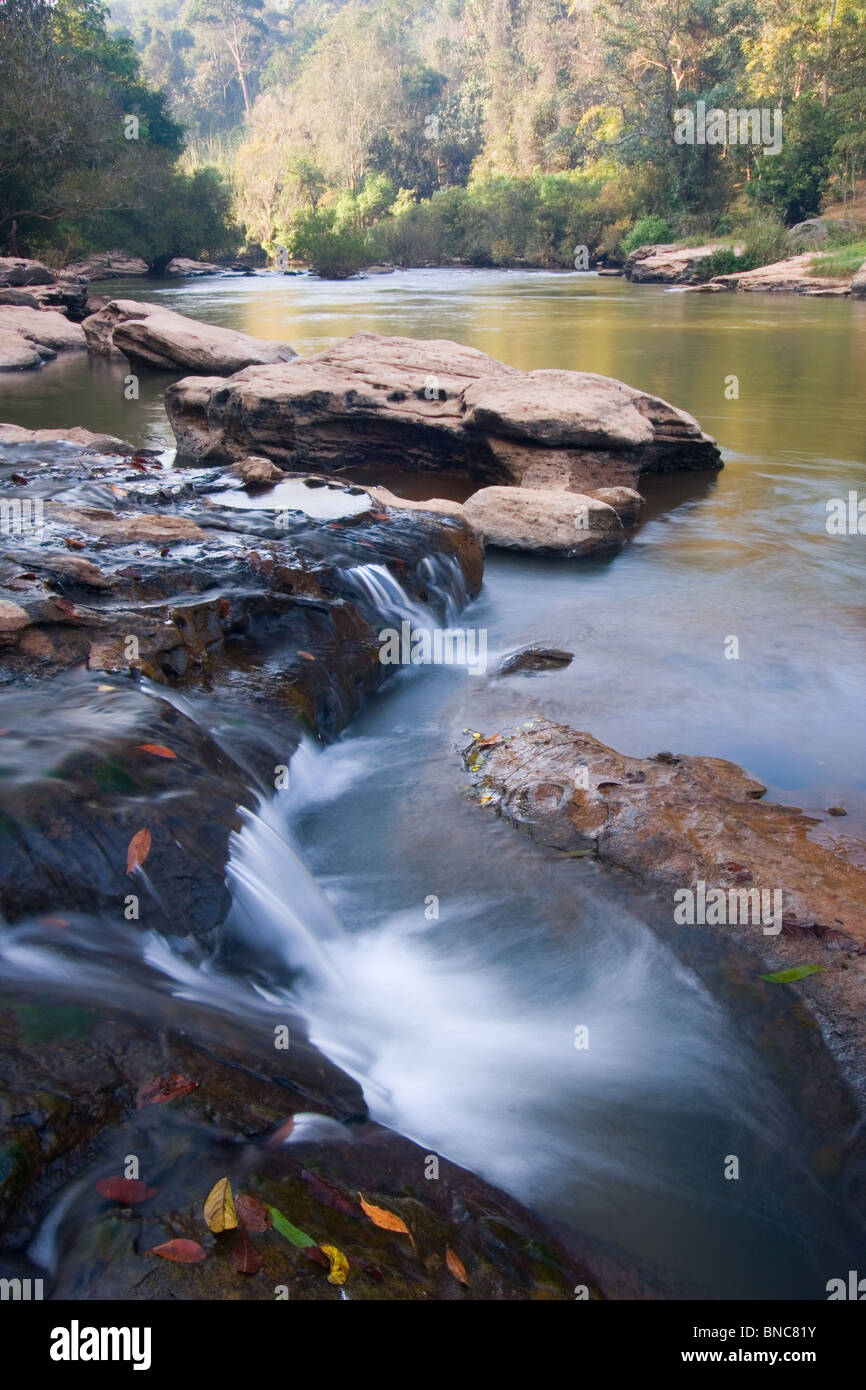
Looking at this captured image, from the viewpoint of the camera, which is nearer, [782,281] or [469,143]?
[782,281]

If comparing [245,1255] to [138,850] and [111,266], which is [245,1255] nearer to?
[138,850]

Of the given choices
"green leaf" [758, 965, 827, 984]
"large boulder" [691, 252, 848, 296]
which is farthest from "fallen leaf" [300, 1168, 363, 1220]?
"large boulder" [691, 252, 848, 296]

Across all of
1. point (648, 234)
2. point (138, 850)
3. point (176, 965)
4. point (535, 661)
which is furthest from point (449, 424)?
point (648, 234)

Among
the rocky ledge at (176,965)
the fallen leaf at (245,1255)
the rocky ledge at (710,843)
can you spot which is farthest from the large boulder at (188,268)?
the fallen leaf at (245,1255)

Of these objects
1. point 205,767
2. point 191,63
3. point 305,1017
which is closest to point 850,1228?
point 305,1017

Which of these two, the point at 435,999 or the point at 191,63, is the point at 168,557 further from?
the point at 191,63

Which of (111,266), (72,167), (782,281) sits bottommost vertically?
(782,281)

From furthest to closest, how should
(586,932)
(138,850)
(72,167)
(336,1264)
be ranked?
(72,167)
(586,932)
(138,850)
(336,1264)

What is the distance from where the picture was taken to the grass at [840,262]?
113 ft

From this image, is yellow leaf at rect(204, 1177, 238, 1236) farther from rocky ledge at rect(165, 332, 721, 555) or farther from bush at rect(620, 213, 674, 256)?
bush at rect(620, 213, 674, 256)

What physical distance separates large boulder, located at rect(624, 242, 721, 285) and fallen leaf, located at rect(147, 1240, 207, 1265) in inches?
1749

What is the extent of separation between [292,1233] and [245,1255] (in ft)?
0.43

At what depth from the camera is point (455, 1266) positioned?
2334 mm

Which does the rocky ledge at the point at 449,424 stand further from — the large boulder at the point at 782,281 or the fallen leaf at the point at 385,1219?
the large boulder at the point at 782,281
